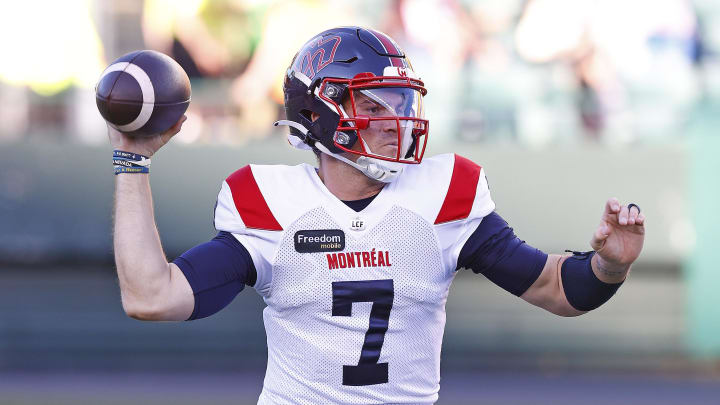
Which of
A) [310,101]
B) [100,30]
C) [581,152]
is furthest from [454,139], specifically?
[310,101]

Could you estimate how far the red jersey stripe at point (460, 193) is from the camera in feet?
10.0

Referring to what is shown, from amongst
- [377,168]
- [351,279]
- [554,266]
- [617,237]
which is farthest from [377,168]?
[617,237]

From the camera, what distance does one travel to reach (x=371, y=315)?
2.96 metres

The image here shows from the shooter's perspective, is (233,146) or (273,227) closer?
(273,227)

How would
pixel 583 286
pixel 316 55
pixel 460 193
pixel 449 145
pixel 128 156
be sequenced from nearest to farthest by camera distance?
pixel 128 156, pixel 583 286, pixel 460 193, pixel 316 55, pixel 449 145

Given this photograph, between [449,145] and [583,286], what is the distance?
8755mm

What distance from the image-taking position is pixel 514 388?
9953 millimetres

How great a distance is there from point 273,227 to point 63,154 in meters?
9.27

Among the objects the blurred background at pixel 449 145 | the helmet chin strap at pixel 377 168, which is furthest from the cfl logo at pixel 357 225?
the blurred background at pixel 449 145

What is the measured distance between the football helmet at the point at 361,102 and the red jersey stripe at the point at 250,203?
0.78ft

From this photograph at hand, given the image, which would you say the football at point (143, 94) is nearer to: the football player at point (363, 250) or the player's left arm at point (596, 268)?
the football player at point (363, 250)

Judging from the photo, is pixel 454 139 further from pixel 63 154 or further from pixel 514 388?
pixel 63 154

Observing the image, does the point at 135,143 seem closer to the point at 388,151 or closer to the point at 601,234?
the point at 388,151

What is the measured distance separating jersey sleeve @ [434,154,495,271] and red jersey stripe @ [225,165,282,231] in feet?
1.53
